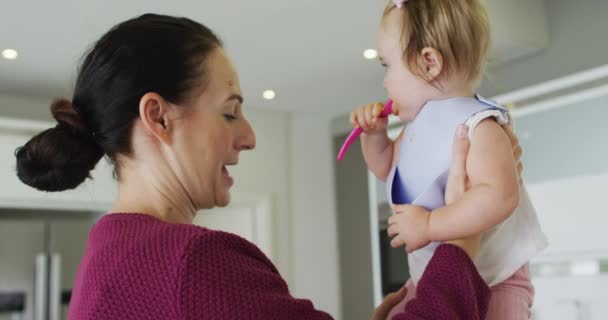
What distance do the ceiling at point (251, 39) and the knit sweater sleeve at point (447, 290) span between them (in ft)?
5.81

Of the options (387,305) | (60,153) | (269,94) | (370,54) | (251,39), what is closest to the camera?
(60,153)

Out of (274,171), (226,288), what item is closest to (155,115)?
(226,288)

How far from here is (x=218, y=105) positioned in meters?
1.11

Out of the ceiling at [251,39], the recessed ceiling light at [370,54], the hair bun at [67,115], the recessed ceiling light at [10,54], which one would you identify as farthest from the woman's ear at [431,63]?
the recessed ceiling light at [10,54]

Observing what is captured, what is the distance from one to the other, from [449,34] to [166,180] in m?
0.44

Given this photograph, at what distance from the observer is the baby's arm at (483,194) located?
3.36ft

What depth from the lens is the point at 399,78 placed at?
3.92ft

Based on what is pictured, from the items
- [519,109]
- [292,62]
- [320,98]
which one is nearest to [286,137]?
[320,98]

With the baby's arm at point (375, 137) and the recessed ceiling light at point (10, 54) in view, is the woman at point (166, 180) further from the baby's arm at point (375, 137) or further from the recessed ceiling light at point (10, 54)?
the recessed ceiling light at point (10, 54)

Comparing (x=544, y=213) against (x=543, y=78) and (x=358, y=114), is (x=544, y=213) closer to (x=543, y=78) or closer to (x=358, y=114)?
(x=543, y=78)

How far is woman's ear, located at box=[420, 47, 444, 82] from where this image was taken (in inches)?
44.5

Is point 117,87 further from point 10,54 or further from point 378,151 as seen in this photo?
point 10,54

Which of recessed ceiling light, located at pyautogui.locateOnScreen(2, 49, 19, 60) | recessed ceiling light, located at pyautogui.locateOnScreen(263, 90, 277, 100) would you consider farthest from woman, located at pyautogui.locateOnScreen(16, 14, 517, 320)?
recessed ceiling light, located at pyautogui.locateOnScreen(263, 90, 277, 100)

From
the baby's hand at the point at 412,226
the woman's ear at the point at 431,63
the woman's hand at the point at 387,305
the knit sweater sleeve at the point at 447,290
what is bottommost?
the woman's hand at the point at 387,305
